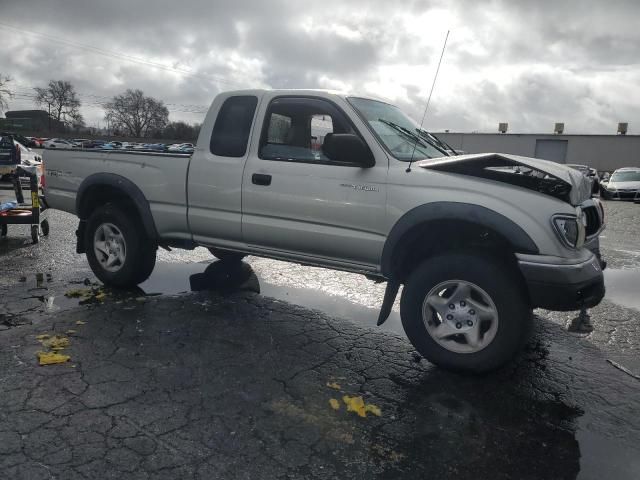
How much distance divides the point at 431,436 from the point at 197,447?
1.29 metres

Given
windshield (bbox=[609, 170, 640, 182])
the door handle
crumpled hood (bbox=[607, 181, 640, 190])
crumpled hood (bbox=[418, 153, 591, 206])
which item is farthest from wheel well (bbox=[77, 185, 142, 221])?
windshield (bbox=[609, 170, 640, 182])

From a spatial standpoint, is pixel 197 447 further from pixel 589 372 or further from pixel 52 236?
pixel 52 236

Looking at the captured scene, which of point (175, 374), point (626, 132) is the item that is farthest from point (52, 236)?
point (626, 132)

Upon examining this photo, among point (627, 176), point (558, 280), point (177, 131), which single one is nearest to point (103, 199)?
point (558, 280)

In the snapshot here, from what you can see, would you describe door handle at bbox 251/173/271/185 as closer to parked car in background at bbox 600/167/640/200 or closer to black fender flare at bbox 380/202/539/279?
black fender flare at bbox 380/202/539/279

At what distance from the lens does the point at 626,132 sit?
52.7m

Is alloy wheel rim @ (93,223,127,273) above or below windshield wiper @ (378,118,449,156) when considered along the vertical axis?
below

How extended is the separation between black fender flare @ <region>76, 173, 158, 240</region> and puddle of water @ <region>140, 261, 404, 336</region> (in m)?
0.79

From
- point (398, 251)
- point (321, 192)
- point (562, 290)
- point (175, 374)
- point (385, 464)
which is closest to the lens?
point (385, 464)

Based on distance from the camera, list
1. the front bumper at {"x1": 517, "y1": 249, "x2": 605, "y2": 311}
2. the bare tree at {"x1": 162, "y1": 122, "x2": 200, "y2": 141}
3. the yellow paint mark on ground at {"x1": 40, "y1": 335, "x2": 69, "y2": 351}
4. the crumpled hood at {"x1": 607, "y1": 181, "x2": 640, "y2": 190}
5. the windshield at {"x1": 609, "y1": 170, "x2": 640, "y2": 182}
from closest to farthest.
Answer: the front bumper at {"x1": 517, "y1": 249, "x2": 605, "y2": 311}
the yellow paint mark on ground at {"x1": 40, "y1": 335, "x2": 69, "y2": 351}
the crumpled hood at {"x1": 607, "y1": 181, "x2": 640, "y2": 190}
the windshield at {"x1": 609, "y1": 170, "x2": 640, "y2": 182}
the bare tree at {"x1": 162, "y1": 122, "x2": 200, "y2": 141}

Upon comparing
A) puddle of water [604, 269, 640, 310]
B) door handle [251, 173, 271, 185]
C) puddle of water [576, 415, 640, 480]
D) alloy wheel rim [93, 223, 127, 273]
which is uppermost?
door handle [251, 173, 271, 185]

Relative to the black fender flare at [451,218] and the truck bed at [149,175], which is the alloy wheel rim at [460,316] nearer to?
the black fender flare at [451,218]

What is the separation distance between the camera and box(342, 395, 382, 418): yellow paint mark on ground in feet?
9.84

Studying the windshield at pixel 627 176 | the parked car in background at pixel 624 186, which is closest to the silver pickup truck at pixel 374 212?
the parked car in background at pixel 624 186
